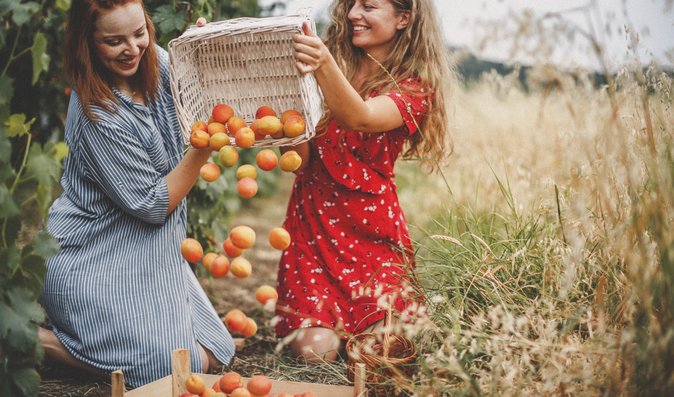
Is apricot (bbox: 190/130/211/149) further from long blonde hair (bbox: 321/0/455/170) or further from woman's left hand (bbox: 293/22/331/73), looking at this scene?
long blonde hair (bbox: 321/0/455/170)

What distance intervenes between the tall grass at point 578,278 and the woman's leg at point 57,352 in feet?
4.27

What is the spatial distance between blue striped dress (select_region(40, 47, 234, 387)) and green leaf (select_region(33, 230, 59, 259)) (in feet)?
2.00

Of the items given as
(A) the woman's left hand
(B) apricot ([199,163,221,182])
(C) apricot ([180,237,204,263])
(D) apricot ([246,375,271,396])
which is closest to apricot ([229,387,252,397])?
(D) apricot ([246,375,271,396])

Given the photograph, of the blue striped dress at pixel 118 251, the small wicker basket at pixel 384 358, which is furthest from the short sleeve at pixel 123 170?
the small wicker basket at pixel 384 358

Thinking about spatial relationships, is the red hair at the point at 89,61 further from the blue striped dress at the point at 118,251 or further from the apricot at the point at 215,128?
the apricot at the point at 215,128

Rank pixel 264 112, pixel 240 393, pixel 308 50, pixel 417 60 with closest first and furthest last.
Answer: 1. pixel 240 393
2. pixel 308 50
3. pixel 264 112
4. pixel 417 60

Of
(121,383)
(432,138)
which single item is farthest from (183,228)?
(432,138)

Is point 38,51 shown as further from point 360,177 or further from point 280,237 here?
point 360,177

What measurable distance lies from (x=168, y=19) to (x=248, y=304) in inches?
67.7

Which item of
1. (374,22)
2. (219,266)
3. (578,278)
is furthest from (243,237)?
(578,278)

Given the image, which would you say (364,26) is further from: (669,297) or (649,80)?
(669,297)

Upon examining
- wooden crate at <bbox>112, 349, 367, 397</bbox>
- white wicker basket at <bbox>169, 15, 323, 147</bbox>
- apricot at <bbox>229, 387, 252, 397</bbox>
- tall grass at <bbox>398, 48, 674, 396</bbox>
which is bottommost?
wooden crate at <bbox>112, 349, 367, 397</bbox>

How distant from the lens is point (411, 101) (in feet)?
8.99

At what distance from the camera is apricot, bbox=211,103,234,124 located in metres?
2.39
